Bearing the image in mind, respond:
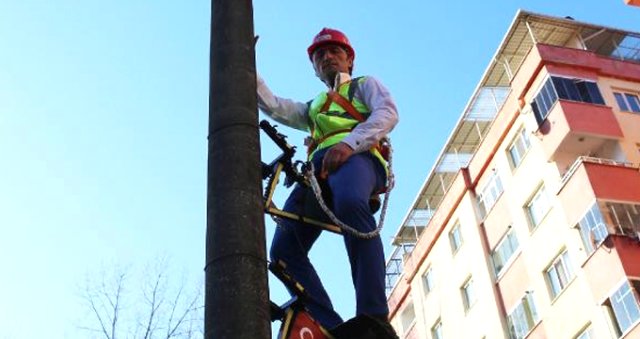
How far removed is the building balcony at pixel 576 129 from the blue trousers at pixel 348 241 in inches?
928

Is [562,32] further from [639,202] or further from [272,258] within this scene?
[272,258]

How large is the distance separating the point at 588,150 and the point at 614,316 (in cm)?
679

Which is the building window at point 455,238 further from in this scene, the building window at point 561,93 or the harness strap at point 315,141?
the harness strap at point 315,141

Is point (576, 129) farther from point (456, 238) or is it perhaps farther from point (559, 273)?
point (456, 238)

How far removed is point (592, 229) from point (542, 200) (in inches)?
151

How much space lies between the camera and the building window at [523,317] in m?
27.8

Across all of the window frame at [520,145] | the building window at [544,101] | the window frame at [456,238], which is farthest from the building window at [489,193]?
the building window at [544,101]

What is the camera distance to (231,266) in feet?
8.63

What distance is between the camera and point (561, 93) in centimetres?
2809

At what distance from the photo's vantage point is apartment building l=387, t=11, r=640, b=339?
24.3m

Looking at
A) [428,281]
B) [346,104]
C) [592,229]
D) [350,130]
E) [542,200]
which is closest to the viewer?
[350,130]

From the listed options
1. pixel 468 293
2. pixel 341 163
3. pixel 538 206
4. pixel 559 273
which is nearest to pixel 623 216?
pixel 559 273

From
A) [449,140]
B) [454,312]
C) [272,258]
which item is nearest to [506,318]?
[454,312]

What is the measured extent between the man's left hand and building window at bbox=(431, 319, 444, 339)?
31.7 metres
